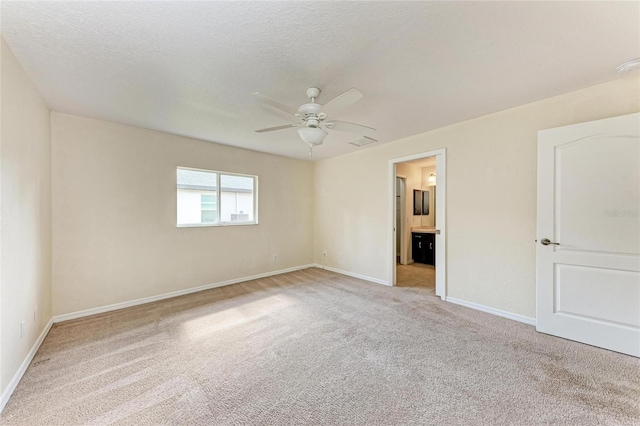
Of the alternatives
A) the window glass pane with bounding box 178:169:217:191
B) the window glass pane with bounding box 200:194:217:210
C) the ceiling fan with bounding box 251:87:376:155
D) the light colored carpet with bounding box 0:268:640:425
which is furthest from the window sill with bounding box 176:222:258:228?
the ceiling fan with bounding box 251:87:376:155

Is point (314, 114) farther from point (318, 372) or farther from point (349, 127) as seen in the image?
point (318, 372)

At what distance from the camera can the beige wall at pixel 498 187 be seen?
2.62 m

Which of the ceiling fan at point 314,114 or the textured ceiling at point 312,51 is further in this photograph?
the ceiling fan at point 314,114

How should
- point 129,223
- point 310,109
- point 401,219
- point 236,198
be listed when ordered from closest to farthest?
A: point 310,109 → point 129,223 → point 236,198 → point 401,219

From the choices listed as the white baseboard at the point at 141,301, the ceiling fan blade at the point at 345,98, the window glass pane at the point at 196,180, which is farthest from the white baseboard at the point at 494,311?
the window glass pane at the point at 196,180

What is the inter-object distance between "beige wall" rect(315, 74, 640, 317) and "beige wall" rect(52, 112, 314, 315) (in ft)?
9.61

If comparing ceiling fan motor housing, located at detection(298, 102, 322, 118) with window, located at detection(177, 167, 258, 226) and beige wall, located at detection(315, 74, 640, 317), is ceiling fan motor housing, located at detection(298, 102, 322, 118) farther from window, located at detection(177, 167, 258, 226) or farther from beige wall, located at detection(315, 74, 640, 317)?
window, located at detection(177, 167, 258, 226)

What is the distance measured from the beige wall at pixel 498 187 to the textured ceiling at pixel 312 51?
231 mm

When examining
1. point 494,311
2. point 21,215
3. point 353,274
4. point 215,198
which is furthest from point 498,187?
point 21,215

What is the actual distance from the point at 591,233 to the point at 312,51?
311 cm

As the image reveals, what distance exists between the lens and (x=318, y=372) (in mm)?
2047

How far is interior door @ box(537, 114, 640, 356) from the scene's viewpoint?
2.25 m

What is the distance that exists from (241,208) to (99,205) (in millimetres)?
2065

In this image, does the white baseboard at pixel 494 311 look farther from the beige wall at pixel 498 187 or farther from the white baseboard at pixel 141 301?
the white baseboard at pixel 141 301
